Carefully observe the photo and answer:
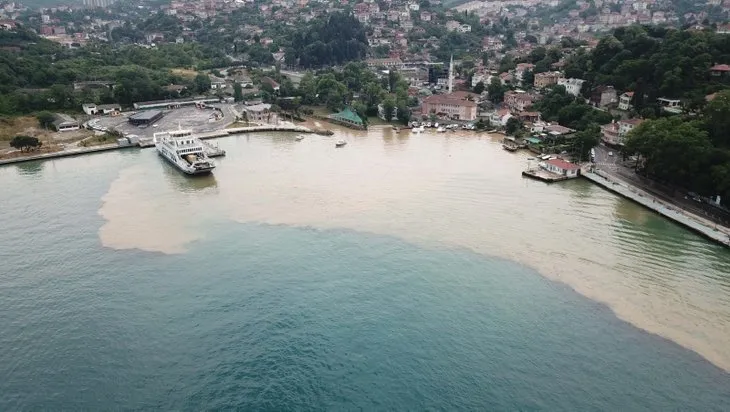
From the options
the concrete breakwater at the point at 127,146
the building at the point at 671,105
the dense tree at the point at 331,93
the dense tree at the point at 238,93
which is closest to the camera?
the concrete breakwater at the point at 127,146

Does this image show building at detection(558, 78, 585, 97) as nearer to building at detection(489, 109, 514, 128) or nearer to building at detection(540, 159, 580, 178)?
building at detection(489, 109, 514, 128)

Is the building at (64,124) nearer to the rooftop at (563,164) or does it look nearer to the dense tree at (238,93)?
the dense tree at (238,93)

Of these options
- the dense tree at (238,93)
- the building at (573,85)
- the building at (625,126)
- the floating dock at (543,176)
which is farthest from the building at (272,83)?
the building at (625,126)

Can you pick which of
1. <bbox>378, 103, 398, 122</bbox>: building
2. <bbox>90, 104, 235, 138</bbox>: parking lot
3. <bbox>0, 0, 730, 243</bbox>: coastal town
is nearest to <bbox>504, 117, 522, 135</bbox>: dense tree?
<bbox>0, 0, 730, 243</bbox>: coastal town

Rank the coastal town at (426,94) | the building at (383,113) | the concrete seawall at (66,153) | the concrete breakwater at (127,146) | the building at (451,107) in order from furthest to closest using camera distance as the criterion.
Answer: the building at (383,113) < the building at (451,107) < the concrete breakwater at (127,146) < the concrete seawall at (66,153) < the coastal town at (426,94)

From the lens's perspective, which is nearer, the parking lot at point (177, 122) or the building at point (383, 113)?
the parking lot at point (177, 122)

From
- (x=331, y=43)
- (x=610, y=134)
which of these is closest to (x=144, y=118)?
(x=610, y=134)

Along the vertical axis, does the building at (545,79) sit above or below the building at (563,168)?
above

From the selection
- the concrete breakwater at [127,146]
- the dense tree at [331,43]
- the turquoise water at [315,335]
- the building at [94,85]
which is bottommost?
the turquoise water at [315,335]
